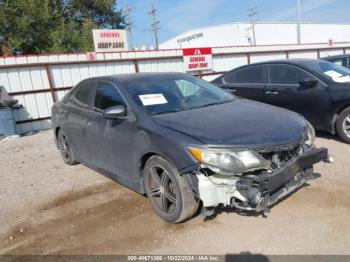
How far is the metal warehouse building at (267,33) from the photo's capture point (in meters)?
49.3

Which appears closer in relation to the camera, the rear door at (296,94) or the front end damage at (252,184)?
the front end damage at (252,184)

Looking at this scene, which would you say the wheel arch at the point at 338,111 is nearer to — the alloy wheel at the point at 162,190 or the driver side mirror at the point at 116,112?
Answer: the alloy wheel at the point at 162,190

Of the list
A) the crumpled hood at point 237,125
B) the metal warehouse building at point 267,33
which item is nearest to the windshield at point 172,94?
the crumpled hood at point 237,125

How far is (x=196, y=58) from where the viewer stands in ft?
44.3

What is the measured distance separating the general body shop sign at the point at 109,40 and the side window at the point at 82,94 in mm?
9568

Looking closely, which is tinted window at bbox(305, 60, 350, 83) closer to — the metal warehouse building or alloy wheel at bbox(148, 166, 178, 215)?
alloy wheel at bbox(148, 166, 178, 215)

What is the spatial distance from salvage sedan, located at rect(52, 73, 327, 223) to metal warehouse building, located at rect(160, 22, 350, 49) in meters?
47.3

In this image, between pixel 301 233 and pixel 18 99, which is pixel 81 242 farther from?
pixel 18 99

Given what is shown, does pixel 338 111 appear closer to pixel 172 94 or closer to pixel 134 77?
pixel 172 94

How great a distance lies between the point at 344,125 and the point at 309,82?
3.05ft

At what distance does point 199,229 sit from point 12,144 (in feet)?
22.6

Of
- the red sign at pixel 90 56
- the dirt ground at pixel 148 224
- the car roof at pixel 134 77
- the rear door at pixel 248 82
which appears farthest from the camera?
the red sign at pixel 90 56

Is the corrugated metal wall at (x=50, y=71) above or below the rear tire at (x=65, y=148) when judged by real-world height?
above

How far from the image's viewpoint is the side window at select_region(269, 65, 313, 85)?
6008 millimetres
